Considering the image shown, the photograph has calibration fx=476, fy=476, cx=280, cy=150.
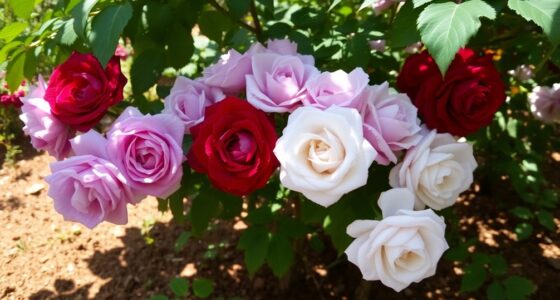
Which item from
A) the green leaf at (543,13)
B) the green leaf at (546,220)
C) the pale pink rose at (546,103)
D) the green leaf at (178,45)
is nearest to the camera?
the green leaf at (543,13)

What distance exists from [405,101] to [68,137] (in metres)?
0.81

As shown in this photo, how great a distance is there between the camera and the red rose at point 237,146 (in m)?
0.93

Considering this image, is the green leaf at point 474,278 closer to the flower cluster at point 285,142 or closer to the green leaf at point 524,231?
the flower cluster at point 285,142

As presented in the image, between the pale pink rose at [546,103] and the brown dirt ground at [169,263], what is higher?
the pale pink rose at [546,103]

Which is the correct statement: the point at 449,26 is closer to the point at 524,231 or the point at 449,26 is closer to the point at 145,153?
the point at 145,153

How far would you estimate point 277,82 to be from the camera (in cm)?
99

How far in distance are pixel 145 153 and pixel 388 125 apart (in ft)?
1.60

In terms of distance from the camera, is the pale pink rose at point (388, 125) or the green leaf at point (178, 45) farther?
the green leaf at point (178, 45)

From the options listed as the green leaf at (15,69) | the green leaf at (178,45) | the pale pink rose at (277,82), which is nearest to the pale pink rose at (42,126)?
the green leaf at (15,69)

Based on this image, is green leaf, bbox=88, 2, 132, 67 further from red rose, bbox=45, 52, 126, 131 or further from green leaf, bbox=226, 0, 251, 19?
green leaf, bbox=226, 0, 251, 19

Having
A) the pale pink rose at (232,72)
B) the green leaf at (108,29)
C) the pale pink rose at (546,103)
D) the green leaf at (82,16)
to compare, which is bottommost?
the pale pink rose at (546,103)

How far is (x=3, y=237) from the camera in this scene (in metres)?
2.50

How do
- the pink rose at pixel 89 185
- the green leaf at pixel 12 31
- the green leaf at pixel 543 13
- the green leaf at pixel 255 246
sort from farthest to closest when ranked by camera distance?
the green leaf at pixel 255 246
the green leaf at pixel 12 31
the pink rose at pixel 89 185
the green leaf at pixel 543 13

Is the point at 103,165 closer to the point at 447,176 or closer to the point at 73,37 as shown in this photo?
the point at 73,37
